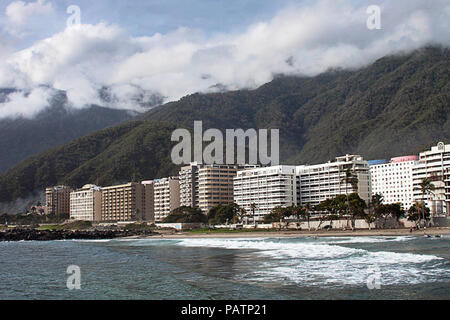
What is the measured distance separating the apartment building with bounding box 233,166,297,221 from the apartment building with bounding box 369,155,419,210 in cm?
2782

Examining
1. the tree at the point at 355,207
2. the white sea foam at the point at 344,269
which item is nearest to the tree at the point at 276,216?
the tree at the point at 355,207

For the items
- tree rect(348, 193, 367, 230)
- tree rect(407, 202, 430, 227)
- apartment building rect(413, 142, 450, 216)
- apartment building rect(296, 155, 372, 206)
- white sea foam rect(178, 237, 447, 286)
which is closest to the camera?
white sea foam rect(178, 237, 447, 286)

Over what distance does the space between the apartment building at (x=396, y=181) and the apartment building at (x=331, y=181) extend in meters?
9.46

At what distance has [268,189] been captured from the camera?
163375mm

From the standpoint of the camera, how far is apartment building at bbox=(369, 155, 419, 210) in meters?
157

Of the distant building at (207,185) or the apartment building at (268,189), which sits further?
the distant building at (207,185)

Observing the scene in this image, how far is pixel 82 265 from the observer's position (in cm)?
5212

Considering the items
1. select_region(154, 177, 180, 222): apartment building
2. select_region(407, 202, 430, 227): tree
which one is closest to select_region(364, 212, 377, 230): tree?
select_region(407, 202, 430, 227): tree

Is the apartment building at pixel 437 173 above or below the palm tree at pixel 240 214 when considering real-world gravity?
above

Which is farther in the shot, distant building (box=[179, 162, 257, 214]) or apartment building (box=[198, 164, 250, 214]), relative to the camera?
distant building (box=[179, 162, 257, 214])

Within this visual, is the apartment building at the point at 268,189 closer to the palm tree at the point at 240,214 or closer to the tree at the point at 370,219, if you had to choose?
the palm tree at the point at 240,214

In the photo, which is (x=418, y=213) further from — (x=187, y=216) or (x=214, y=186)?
(x=214, y=186)

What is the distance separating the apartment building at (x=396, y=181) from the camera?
157363 millimetres

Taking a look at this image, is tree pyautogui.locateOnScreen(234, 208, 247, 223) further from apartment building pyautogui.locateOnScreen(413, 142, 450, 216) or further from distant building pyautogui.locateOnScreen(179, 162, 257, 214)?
apartment building pyautogui.locateOnScreen(413, 142, 450, 216)
